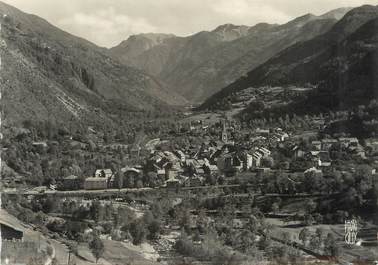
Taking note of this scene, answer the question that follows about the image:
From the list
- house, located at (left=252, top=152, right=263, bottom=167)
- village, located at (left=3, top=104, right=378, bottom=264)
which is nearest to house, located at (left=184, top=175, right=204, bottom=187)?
village, located at (left=3, top=104, right=378, bottom=264)

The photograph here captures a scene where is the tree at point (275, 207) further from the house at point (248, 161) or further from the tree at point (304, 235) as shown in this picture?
the house at point (248, 161)

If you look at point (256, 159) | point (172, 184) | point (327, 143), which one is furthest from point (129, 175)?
point (327, 143)

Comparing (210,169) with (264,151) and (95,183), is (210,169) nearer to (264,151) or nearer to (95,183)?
(264,151)

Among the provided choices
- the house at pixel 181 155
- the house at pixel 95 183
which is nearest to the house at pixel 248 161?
the house at pixel 181 155

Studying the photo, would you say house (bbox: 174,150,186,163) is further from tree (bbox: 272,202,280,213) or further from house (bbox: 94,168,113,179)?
tree (bbox: 272,202,280,213)

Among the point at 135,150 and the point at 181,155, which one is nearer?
the point at 181,155

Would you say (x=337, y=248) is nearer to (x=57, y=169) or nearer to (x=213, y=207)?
(x=213, y=207)
